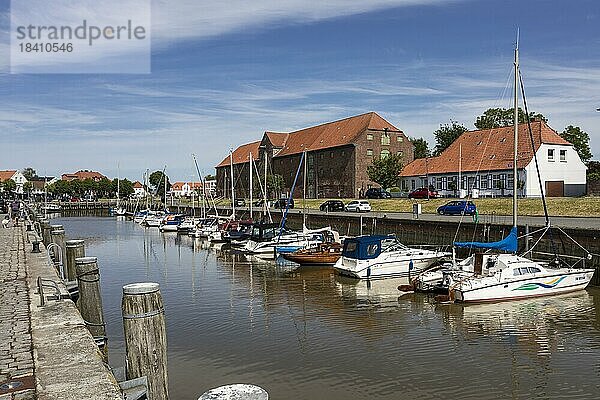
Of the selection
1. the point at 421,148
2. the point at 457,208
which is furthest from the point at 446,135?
the point at 457,208

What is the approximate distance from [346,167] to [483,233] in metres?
52.7

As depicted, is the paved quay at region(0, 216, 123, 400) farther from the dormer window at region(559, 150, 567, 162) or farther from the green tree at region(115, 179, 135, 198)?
the green tree at region(115, 179, 135, 198)

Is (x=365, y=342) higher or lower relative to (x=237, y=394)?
lower

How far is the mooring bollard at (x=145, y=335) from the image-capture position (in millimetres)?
6684

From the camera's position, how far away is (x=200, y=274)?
29.5 m

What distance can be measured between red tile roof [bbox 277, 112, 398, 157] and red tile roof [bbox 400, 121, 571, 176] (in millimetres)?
14576

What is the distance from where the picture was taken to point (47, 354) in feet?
26.1

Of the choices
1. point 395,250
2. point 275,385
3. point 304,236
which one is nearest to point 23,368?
point 275,385

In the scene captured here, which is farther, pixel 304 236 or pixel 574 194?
pixel 574 194

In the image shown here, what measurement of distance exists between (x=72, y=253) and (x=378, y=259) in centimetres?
1604

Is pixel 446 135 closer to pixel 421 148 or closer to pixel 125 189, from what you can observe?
pixel 421 148

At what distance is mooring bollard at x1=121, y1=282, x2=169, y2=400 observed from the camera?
6.68 metres

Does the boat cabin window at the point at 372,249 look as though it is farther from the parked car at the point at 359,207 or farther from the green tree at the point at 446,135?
the green tree at the point at 446,135

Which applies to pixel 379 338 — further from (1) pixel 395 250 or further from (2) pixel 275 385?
(1) pixel 395 250
